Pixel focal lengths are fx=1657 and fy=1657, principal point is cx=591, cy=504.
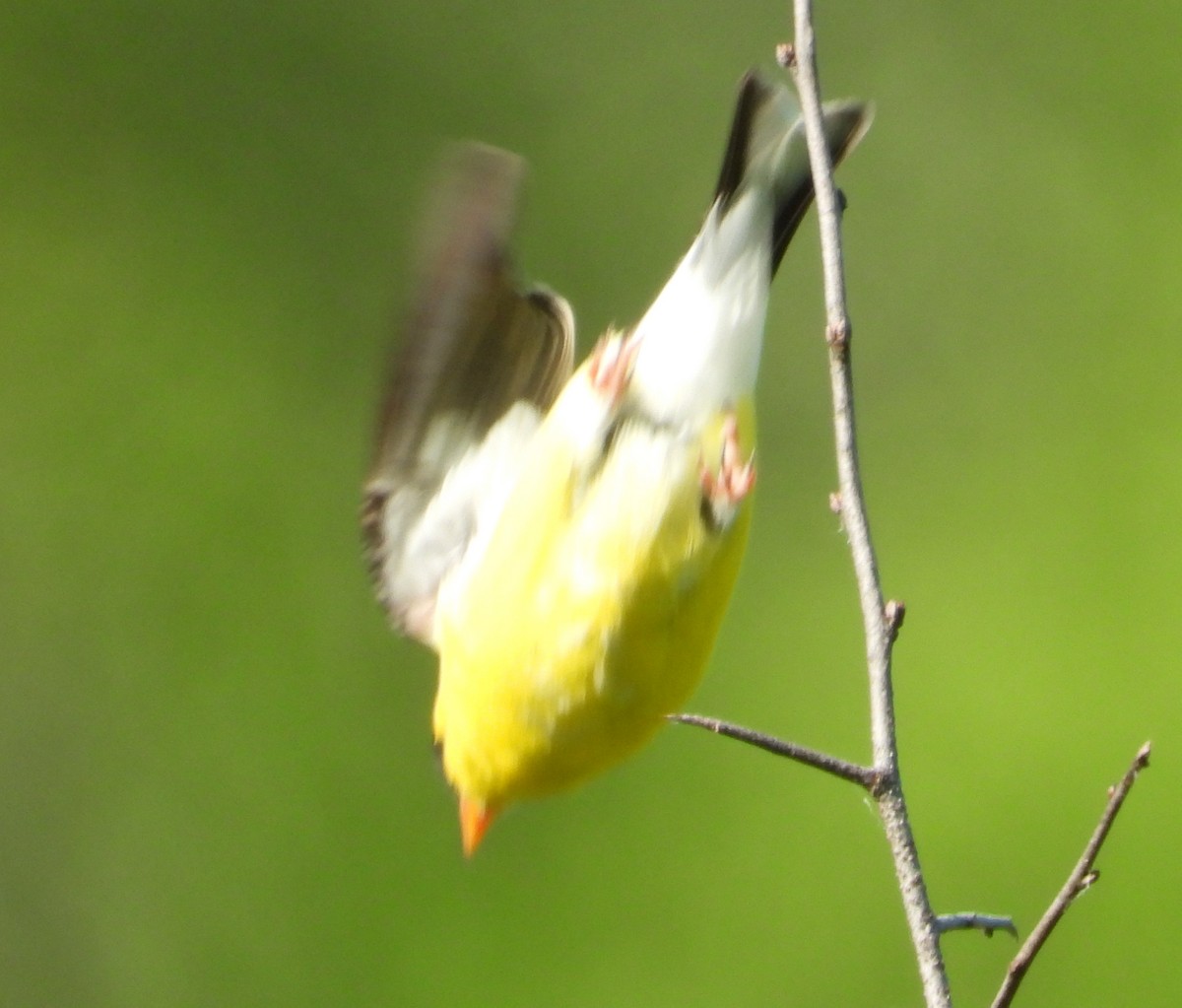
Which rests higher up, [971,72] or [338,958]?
[971,72]

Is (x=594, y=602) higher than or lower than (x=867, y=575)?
lower

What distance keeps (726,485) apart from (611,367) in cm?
24

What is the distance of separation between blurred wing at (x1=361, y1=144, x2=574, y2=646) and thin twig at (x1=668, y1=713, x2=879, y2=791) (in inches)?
36.5

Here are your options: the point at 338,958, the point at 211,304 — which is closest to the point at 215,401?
the point at 211,304

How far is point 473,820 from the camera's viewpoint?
231cm

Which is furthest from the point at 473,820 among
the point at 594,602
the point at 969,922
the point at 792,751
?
the point at 792,751

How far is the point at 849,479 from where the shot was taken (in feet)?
4.16

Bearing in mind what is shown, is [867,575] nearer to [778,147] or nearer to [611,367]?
[611,367]

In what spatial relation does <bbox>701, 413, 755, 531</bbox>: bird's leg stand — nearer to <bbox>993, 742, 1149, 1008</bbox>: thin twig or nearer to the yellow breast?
Result: the yellow breast

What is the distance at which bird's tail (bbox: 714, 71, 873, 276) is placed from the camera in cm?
216

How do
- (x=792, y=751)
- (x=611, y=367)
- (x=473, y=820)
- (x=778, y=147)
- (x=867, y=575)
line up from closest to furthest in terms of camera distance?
(x=792, y=751) → (x=867, y=575) → (x=611, y=367) → (x=778, y=147) → (x=473, y=820)

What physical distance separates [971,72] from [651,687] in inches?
112

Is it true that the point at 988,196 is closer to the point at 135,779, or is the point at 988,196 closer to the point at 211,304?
the point at 211,304

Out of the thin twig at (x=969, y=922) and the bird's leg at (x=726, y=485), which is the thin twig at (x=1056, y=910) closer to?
the thin twig at (x=969, y=922)
